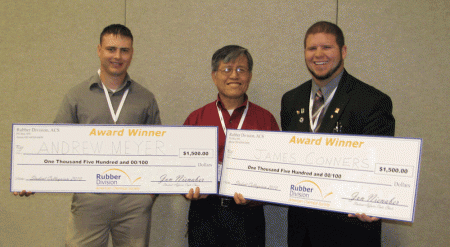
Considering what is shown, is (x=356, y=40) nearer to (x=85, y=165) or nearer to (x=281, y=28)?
(x=281, y=28)

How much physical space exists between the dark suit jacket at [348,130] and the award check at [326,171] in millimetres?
166

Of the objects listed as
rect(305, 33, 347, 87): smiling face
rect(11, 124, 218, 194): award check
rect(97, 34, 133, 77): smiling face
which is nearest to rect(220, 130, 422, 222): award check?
rect(11, 124, 218, 194): award check

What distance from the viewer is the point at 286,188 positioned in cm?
193

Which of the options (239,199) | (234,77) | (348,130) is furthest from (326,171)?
(234,77)

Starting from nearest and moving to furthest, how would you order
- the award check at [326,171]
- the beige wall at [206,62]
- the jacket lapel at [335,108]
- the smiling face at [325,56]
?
the award check at [326,171] → the jacket lapel at [335,108] → the smiling face at [325,56] → the beige wall at [206,62]

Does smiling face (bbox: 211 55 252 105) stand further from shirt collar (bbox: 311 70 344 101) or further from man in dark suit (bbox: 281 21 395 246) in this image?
shirt collar (bbox: 311 70 344 101)

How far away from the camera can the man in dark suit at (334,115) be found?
1.88m

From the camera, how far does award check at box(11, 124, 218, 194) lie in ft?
6.75

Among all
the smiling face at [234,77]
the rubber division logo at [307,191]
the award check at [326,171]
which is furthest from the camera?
the smiling face at [234,77]

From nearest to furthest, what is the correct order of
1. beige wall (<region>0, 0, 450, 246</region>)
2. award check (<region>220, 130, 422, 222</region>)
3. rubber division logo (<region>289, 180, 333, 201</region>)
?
award check (<region>220, 130, 422, 222</region>), rubber division logo (<region>289, 180, 333, 201</region>), beige wall (<region>0, 0, 450, 246</region>)

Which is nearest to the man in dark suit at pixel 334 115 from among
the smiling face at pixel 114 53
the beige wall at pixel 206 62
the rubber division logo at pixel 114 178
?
the beige wall at pixel 206 62

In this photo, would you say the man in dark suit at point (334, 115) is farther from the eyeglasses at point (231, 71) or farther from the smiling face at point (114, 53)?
the smiling face at point (114, 53)

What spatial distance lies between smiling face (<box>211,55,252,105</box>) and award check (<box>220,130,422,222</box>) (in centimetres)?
40

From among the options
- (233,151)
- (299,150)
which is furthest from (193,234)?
(299,150)
